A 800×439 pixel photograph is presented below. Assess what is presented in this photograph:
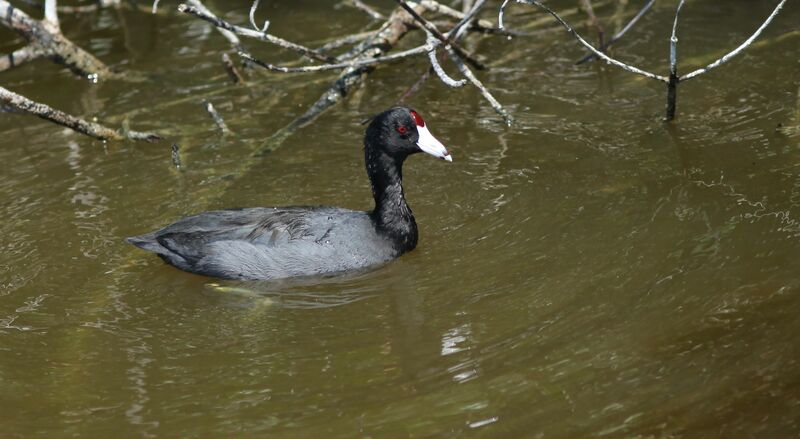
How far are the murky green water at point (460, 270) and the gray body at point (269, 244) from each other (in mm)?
102

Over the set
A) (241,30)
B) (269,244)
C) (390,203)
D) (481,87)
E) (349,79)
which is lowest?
(269,244)

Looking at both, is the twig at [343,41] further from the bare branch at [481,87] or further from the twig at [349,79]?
the bare branch at [481,87]

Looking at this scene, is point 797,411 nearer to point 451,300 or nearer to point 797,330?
Result: point 797,330

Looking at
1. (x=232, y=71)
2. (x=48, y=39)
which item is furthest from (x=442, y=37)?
(x=48, y=39)

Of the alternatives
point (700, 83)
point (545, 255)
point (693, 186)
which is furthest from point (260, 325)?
point (700, 83)

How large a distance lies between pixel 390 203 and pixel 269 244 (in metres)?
0.67

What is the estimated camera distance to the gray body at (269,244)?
561cm

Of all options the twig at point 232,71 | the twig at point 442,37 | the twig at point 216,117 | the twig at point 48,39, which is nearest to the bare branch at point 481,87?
the twig at point 442,37

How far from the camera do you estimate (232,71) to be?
→ 817cm

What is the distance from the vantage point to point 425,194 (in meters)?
6.37

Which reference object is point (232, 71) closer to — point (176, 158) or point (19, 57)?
point (176, 158)

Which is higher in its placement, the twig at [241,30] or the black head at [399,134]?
the twig at [241,30]

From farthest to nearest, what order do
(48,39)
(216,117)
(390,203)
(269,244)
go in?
(48,39)
(216,117)
(390,203)
(269,244)

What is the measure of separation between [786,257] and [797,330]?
680 mm
